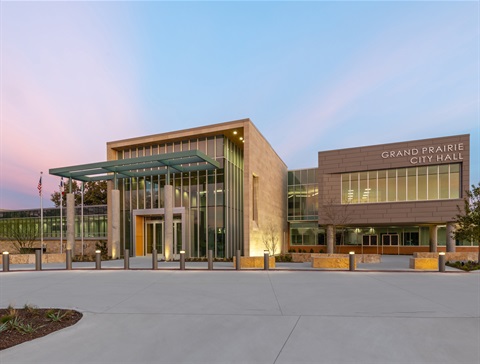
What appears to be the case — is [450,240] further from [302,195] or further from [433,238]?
[302,195]

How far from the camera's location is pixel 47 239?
37906 mm

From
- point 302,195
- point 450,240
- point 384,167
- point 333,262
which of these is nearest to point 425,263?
point 333,262

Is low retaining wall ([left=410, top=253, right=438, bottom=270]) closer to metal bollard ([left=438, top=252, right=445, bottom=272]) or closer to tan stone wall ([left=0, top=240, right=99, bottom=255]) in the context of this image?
metal bollard ([left=438, top=252, right=445, bottom=272])

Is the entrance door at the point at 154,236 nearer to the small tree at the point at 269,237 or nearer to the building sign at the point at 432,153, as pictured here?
the small tree at the point at 269,237

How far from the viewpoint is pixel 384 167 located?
2758cm

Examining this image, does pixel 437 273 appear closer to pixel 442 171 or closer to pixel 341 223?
pixel 341 223

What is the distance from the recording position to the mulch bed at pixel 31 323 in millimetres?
5641

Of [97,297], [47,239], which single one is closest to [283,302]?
[97,297]

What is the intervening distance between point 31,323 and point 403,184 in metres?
29.5

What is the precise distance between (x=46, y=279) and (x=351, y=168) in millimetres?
26203

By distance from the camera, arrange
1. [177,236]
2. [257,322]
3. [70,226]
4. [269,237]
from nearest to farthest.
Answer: [257,322] < [70,226] < [177,236] < [269,237]

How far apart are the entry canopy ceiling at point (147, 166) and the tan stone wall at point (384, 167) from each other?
12793mm

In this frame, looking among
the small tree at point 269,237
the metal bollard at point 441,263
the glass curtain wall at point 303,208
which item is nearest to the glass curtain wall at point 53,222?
the small tree at point 269,237

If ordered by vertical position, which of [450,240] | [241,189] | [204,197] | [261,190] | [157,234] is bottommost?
[450,240]
